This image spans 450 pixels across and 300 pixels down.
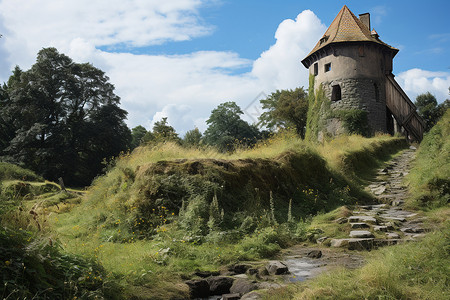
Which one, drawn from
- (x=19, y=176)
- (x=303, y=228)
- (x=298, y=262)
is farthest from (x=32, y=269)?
(x=19, y=176)

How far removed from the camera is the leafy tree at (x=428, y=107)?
44.3m

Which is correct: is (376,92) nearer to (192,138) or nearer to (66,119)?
(192,138)

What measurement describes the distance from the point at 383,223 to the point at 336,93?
21.9 metres

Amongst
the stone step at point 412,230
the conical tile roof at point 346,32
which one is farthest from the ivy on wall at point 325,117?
the stone step at point 412,230

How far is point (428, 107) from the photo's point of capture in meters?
44.9

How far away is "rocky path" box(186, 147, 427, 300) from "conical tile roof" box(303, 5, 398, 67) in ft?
64.7

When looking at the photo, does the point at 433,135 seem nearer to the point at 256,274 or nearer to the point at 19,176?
the point at 256,274

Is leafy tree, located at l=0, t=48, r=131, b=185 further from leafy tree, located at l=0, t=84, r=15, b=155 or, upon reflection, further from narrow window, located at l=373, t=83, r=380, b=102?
narrow window, located at l=373, t=83, r=380, b=102

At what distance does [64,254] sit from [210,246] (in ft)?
9.81

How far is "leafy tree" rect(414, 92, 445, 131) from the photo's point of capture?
1746 inches

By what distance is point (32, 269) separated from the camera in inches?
148

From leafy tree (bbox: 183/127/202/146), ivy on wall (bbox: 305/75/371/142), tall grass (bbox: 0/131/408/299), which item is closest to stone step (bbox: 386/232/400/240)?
tall grass (bbox: 0/131/408/299)

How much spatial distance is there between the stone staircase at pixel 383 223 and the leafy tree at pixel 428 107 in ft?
123

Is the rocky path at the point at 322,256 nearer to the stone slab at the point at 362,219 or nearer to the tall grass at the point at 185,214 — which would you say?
the stone slab at the point at 362,219
